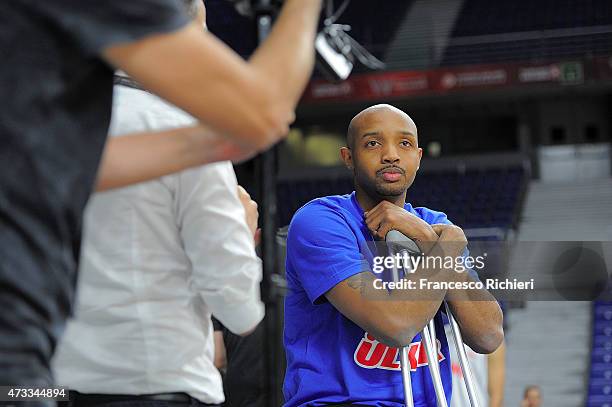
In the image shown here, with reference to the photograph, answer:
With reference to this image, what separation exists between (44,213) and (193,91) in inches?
6.5

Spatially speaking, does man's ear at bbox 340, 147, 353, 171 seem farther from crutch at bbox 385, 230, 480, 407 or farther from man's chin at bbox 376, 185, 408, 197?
crutch at bbox 385, 230, 480, 407

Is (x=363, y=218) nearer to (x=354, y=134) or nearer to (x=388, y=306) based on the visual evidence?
(x=354, y=134)

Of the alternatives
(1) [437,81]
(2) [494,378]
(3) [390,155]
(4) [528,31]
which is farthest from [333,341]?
(4) [528,31]

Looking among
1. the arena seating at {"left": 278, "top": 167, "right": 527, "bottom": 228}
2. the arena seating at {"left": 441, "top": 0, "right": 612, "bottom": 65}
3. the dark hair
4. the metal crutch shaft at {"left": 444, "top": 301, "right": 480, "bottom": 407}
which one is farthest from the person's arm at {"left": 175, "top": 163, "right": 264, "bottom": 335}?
the arena seating at {"left": 441, "top": 0, "right": 612, "bottom": 65}

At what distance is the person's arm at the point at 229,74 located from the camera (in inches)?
32.2

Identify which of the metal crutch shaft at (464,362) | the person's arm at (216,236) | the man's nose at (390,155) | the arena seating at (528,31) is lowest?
the metal crutch shaft at (464,362)

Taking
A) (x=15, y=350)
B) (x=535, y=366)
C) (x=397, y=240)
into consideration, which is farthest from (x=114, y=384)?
(x=535, y=366)

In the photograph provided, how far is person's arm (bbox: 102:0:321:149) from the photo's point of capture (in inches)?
32.2

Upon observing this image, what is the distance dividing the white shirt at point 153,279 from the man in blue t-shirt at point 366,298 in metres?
0.52

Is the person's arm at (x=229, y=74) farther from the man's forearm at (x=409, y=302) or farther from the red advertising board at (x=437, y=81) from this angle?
the red advertising board at (x=437, y=81)

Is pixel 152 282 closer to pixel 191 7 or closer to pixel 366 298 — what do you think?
pixel 191 7

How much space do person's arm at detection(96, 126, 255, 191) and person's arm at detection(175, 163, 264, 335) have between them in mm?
345

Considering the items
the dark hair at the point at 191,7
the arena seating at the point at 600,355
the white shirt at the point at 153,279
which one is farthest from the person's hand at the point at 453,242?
the arena seating at the point at 600,355

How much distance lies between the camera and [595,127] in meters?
18.2
